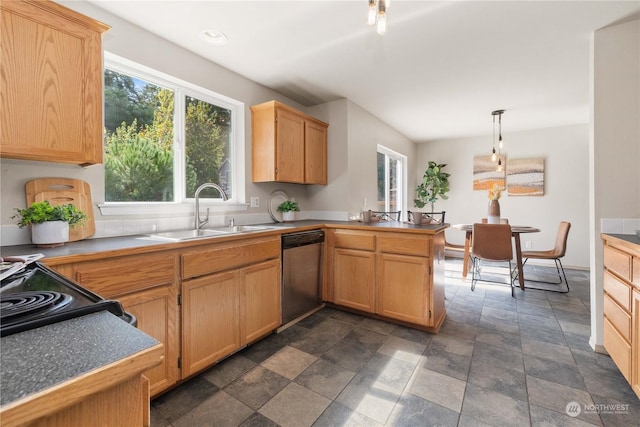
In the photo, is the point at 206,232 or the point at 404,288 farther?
the point at 404,288

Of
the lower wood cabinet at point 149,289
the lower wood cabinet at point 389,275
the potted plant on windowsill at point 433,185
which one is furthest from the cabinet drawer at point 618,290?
the potted plant on windowsill at point 433,185

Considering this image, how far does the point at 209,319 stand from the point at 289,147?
6.01ft

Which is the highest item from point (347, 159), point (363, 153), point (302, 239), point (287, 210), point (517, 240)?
point (363, 153)

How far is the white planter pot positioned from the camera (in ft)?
4.58

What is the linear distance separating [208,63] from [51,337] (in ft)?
8.44

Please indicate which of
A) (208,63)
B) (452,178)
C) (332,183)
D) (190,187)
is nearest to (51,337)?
(190,187)

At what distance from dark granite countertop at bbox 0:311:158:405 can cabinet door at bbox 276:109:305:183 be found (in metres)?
2.33

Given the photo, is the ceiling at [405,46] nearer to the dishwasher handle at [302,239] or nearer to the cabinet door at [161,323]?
the dishwasher handle at [302,239]

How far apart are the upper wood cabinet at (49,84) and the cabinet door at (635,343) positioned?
3011 millimetres

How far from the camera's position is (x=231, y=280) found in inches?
74.9

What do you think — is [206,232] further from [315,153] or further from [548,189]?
[548,189]

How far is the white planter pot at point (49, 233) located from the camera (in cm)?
140

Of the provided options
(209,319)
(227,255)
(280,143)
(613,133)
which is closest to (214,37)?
(280,143)

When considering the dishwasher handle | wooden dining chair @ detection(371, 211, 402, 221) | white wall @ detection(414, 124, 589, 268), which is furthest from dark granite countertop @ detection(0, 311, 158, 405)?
white wall @ detection(414, 124, 589, 268)
